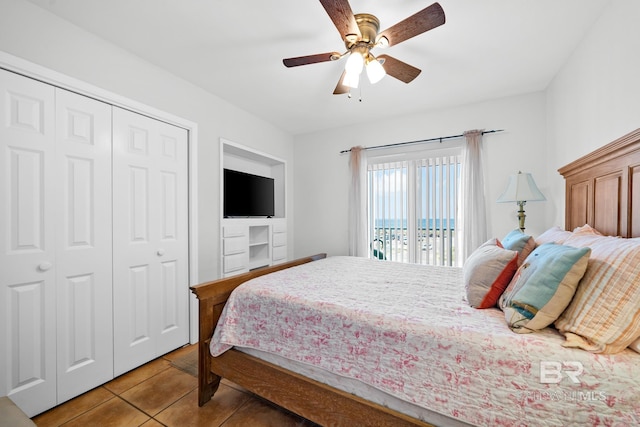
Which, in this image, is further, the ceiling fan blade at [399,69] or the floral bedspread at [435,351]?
the ceiling fan blade at [399,69]

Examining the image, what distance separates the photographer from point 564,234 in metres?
1.71

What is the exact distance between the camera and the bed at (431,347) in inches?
36.5

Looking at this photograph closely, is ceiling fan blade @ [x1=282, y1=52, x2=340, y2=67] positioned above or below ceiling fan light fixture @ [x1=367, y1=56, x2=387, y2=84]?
above

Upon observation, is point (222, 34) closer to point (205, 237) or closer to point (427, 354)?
point (205, 237)

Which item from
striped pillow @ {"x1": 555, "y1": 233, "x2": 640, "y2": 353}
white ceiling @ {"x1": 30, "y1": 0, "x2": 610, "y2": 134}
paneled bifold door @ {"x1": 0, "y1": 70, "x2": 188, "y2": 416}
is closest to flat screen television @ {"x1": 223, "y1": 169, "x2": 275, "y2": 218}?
paneled bifold door @ {"x1": 0, "y1": 70, "x2": 188, "y2": 416}

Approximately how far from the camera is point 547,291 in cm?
108

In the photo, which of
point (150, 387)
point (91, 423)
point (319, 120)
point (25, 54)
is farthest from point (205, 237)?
point (319, 120)

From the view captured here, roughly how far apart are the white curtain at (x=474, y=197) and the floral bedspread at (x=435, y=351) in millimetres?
1378

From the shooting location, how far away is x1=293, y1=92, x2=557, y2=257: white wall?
9.49 ft

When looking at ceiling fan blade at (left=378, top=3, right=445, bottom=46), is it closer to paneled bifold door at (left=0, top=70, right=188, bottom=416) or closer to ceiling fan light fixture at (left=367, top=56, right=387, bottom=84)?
ceiling fan light fixture at (left=367, top=56, right=387, bottom=84)

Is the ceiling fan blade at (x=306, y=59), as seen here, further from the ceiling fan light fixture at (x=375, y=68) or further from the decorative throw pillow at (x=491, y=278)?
the decorative throw pillow at (x=491, y=278)

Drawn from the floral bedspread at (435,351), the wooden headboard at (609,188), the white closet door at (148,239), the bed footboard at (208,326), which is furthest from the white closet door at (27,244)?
the wooden headboard at (609,188)

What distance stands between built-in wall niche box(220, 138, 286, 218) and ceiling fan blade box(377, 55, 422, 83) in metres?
1.91

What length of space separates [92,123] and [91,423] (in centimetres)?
194
